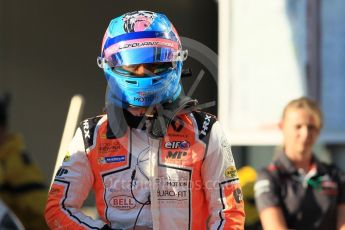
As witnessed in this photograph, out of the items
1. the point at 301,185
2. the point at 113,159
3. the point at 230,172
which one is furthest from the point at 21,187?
the point at 230,172

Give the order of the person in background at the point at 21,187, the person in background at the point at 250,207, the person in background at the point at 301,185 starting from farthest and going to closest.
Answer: the person in background at the point at 21,187, the person in background at the point at 250,207, the person in background at the point at 301,185

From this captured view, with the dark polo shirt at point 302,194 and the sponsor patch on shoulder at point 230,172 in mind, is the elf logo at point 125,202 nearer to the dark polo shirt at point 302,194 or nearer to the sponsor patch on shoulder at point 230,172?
the sponsor patch on shoulder at point 230,172

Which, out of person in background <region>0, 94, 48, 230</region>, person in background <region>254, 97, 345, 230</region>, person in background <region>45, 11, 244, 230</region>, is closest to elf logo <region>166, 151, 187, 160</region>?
person in background <region>45, 11, 244, 230</region>

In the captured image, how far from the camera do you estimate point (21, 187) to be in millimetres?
5969

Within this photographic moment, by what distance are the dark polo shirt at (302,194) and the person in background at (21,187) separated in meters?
1.70

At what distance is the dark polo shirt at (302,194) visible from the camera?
4.88 meters

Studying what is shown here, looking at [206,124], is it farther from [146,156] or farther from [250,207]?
[250,207]

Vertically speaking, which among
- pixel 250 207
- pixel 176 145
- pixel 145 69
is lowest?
pixel 250 207

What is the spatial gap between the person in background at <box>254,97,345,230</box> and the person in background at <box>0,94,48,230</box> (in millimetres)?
1718

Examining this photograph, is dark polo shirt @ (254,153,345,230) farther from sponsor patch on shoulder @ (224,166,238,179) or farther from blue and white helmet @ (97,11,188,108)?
blue and white helmet @ (97,11,188,108)

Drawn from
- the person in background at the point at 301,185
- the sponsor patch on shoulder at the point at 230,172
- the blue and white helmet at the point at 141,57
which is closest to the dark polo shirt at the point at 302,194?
the person in background at the point at 301,185

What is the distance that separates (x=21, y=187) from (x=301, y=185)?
2.04m

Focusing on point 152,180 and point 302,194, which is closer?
point 152,180

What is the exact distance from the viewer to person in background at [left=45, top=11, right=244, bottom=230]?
3225mm
